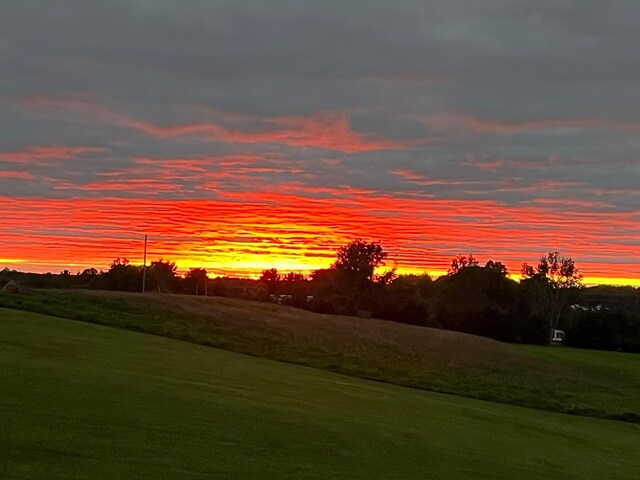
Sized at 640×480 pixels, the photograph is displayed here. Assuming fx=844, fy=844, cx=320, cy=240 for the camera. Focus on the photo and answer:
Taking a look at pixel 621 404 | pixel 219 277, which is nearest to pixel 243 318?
pixel 621 404

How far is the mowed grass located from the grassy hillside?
11783 mm

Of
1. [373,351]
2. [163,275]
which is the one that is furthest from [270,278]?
[373,351]

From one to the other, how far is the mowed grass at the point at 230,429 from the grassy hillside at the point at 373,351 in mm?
11783

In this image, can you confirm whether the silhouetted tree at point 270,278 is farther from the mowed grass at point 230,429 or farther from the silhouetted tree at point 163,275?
the mowed grass at point 230,429

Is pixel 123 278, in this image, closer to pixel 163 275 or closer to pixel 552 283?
pixel 163 275

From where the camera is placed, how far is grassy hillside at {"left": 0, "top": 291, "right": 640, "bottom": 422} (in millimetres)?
35750

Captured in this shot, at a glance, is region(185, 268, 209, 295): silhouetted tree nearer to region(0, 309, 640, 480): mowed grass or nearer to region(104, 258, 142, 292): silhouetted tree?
region(104, 258, 142, 292): silhouetted tree

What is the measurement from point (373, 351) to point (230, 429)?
30246 mm

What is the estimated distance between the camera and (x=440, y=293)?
97000 millimetres

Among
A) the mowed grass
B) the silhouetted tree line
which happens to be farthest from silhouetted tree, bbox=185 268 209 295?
the mowed grass

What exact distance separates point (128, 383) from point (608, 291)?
505 feet

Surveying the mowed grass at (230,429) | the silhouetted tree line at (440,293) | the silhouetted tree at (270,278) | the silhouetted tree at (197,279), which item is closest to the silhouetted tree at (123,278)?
the silhouetted tree line at (440,293)

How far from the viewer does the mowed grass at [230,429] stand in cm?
976

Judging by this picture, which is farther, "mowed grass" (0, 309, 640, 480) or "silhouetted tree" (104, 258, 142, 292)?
"silhouetted tree" (104, 258, 142, 292)
